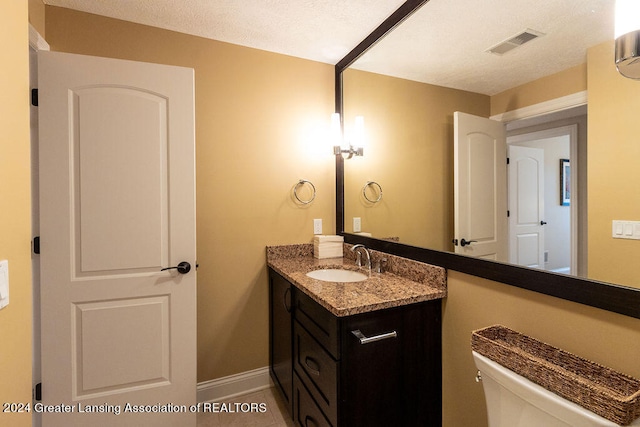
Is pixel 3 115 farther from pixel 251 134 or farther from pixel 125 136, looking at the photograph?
pixel 251 134

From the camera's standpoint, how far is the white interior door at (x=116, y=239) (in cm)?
155

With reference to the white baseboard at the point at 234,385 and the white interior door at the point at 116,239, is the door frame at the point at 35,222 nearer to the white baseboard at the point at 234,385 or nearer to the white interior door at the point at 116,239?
the white interior door at the point at 116,239

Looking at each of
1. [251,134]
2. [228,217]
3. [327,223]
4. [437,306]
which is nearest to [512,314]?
[437,306]

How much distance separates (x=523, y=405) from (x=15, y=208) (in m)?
1.61

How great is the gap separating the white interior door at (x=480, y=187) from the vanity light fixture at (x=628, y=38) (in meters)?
0.42

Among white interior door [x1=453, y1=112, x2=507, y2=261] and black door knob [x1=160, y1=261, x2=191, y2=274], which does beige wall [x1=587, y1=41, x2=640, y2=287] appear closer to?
white interior door [x1=453, y1=112, x2=507, y2=261]

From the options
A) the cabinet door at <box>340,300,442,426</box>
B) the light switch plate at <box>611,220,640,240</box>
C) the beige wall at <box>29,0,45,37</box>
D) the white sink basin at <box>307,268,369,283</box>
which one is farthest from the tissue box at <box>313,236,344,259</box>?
the beige wall at <box>29,0,45,37</box>

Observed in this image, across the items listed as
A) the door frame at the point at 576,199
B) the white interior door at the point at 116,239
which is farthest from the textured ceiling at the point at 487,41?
the white interior door at the point at 116,239

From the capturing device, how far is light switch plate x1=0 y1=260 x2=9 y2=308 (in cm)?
80

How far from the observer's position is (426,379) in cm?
140

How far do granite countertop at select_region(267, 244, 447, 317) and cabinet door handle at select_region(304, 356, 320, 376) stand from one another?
1.05 feet

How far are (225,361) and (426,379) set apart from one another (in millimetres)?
1390


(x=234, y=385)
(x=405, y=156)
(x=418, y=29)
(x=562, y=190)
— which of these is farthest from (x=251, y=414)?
(x=418, y=29)

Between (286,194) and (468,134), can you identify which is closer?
(468,134)
